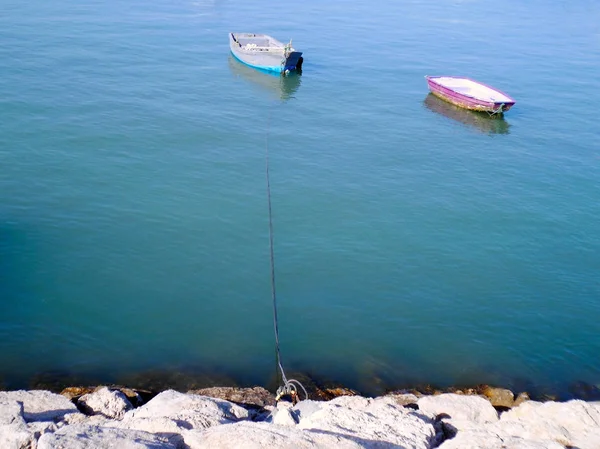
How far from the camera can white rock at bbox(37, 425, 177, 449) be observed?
30.7 feet

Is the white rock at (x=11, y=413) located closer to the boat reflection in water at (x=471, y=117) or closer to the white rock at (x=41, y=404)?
the white rock at (x=41, y=404)

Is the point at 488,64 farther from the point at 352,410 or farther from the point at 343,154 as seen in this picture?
the point at 352,410

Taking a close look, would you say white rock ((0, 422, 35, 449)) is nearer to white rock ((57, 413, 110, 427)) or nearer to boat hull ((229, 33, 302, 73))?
white rock ((57, 413, 110, 427))

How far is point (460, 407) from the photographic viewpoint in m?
13.7

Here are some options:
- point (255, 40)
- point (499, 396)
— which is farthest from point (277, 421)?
point (255, 40)

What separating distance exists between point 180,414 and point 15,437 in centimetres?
298

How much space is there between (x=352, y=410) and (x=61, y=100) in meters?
26.3

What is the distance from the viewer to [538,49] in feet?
169

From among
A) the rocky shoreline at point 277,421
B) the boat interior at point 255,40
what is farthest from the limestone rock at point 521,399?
the boat interior at point 255,40

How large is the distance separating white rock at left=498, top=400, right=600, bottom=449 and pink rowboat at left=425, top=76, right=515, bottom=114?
80.1ft

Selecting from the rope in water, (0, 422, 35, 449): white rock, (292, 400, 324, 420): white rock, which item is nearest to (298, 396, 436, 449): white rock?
(292, 400, 324, 420): white rock

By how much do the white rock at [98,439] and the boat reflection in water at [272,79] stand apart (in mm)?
28524

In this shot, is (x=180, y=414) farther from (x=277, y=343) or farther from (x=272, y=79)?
(x=272, y=79)

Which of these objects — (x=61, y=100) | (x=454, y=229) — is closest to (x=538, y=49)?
(x=454, y=229)
